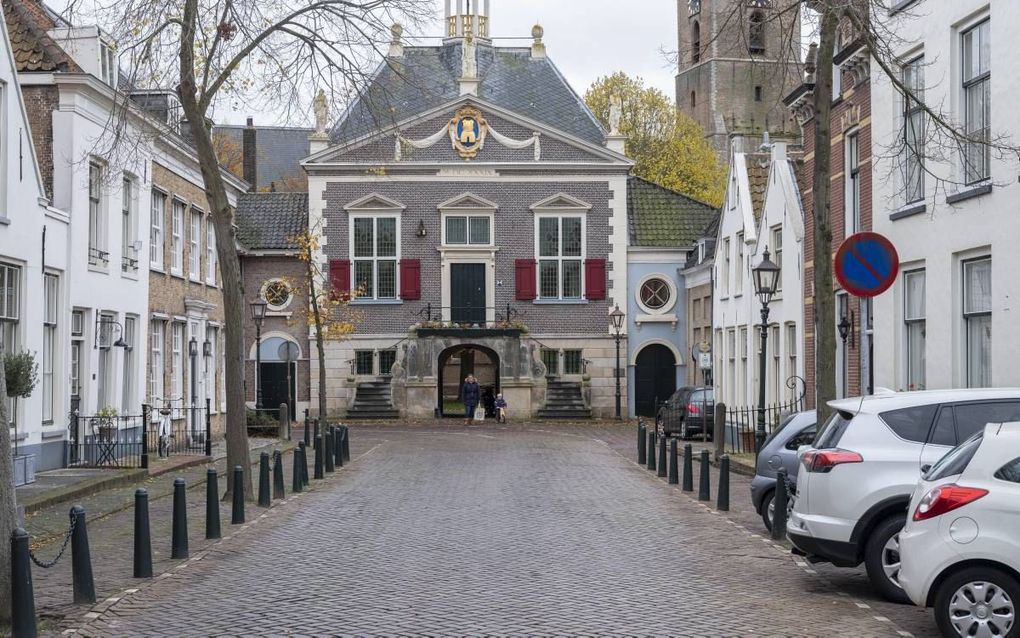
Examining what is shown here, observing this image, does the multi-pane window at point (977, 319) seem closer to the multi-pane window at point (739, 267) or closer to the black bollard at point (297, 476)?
the black bollard at point (297, 476)

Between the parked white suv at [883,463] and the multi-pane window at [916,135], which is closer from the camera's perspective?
the parked white suv at [883,463]

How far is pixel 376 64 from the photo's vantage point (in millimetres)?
18562

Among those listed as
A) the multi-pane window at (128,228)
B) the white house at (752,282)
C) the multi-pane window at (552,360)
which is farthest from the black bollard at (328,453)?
the multi-pane window at (552,360)

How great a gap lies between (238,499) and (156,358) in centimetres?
1640

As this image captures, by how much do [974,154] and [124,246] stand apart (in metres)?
18.0

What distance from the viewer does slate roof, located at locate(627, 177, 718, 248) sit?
178 feet

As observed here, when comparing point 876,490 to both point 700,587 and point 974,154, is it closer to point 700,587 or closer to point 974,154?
point 700,587

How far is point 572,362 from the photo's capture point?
53781 millimetres

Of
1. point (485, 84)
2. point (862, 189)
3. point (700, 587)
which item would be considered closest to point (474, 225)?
point (485, 84)

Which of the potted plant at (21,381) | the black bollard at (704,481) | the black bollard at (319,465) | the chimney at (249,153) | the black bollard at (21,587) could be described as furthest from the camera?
the chimney at (249,153)

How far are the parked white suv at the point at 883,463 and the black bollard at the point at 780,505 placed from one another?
10.4ft

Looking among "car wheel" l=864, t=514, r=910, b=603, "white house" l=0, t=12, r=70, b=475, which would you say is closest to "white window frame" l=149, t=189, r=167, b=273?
"white house" l=0, t=12, r=70, b=475

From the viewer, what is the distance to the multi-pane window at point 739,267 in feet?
123

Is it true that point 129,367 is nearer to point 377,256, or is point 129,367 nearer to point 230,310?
point 230,310
